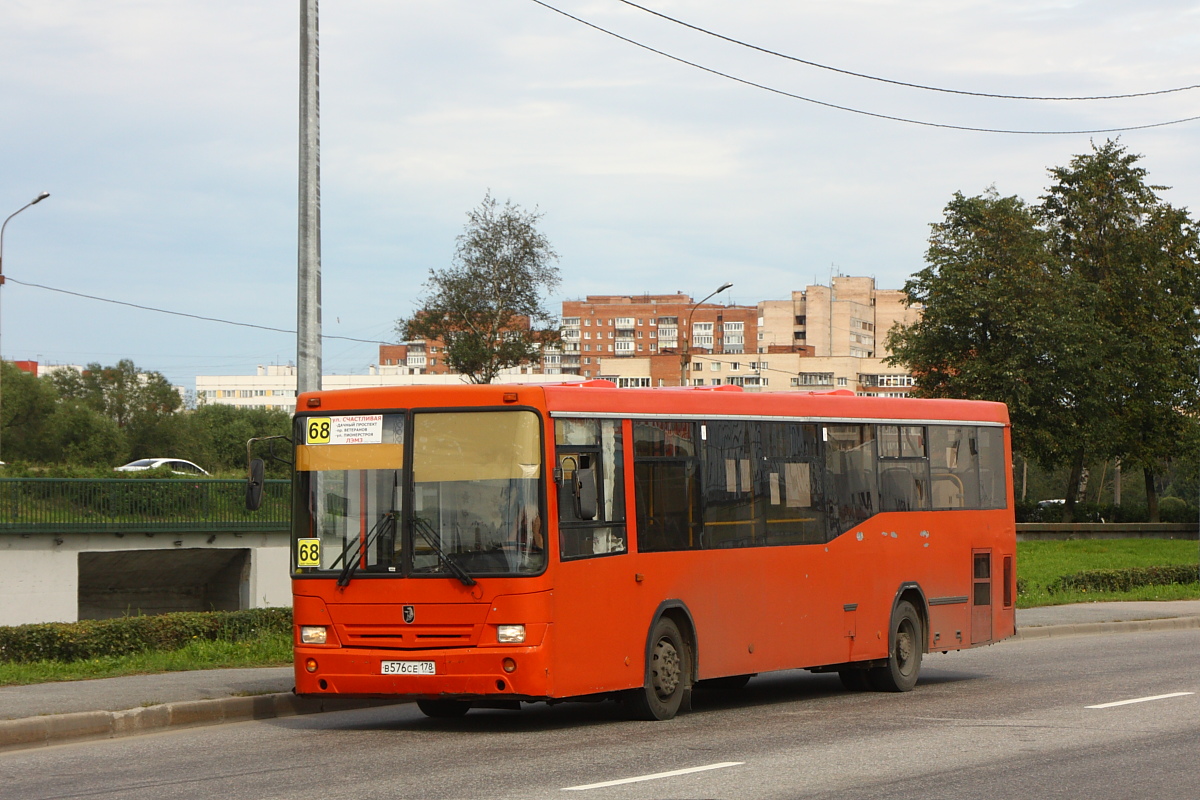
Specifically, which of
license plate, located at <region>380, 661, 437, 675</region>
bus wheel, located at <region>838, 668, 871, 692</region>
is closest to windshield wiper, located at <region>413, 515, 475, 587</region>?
license plate, located at <region>380, 661, 437, 675</region>

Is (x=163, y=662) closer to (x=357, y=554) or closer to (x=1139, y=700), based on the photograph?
(x=357, y=554)

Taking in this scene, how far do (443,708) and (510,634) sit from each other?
2195mm

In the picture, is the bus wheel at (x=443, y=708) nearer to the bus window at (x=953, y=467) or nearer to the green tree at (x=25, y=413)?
the bus window at (x=953, y=467)

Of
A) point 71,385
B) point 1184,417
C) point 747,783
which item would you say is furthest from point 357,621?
point 71,385

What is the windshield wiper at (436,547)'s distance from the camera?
11523 mm

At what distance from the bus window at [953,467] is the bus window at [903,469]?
0.18 metres

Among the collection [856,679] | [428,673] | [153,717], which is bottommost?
[856,679]

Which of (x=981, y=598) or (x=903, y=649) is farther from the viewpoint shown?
(x=981, y=598)

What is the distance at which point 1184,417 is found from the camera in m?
66.7

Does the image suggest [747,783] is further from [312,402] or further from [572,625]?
[312,402]

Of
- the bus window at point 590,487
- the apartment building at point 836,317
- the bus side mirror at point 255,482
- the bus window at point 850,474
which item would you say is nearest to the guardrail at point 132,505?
the bus window at point 850,474

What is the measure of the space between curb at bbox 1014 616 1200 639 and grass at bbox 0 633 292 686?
11.8m

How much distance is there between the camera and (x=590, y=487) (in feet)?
39.3

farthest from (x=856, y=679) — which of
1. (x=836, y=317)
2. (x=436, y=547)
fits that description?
(x=836, y=317)
